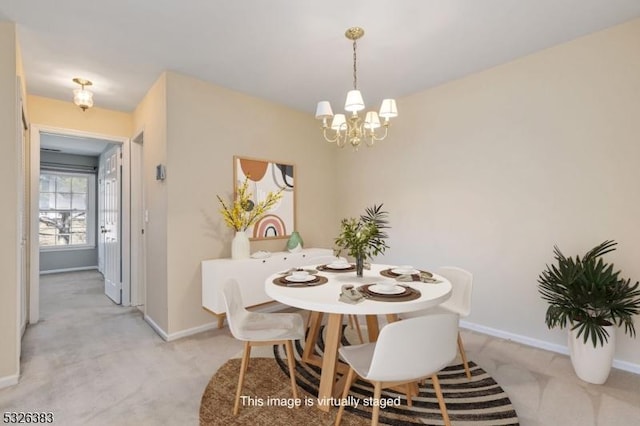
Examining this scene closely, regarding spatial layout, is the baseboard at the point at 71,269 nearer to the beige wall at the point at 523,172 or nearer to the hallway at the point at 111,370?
the hallway at the point at 111,370

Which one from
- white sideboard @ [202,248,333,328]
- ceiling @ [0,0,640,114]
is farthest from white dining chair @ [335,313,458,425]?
ceiling @ [0,0,640,114]

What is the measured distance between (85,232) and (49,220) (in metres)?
0.63

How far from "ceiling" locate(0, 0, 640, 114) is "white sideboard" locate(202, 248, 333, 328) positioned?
187 centimetres

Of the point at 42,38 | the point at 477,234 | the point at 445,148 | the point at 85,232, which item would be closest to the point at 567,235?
the point at 477,234

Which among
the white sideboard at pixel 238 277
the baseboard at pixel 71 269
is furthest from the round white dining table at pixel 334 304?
the baseboard at pixel 71 269

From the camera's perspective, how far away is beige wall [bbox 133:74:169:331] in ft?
10.1

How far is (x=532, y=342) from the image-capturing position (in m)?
2.82

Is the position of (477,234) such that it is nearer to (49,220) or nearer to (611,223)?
(611,223)

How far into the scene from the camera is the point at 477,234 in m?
3.18

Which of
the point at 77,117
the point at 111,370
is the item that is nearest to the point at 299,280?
the point at 111,370

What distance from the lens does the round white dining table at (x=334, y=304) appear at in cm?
160

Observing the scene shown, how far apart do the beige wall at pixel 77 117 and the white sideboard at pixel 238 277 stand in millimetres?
2217

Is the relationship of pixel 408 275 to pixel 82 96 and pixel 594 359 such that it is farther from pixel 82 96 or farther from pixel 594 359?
pixel 82 96

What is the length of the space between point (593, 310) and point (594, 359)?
326 mm
